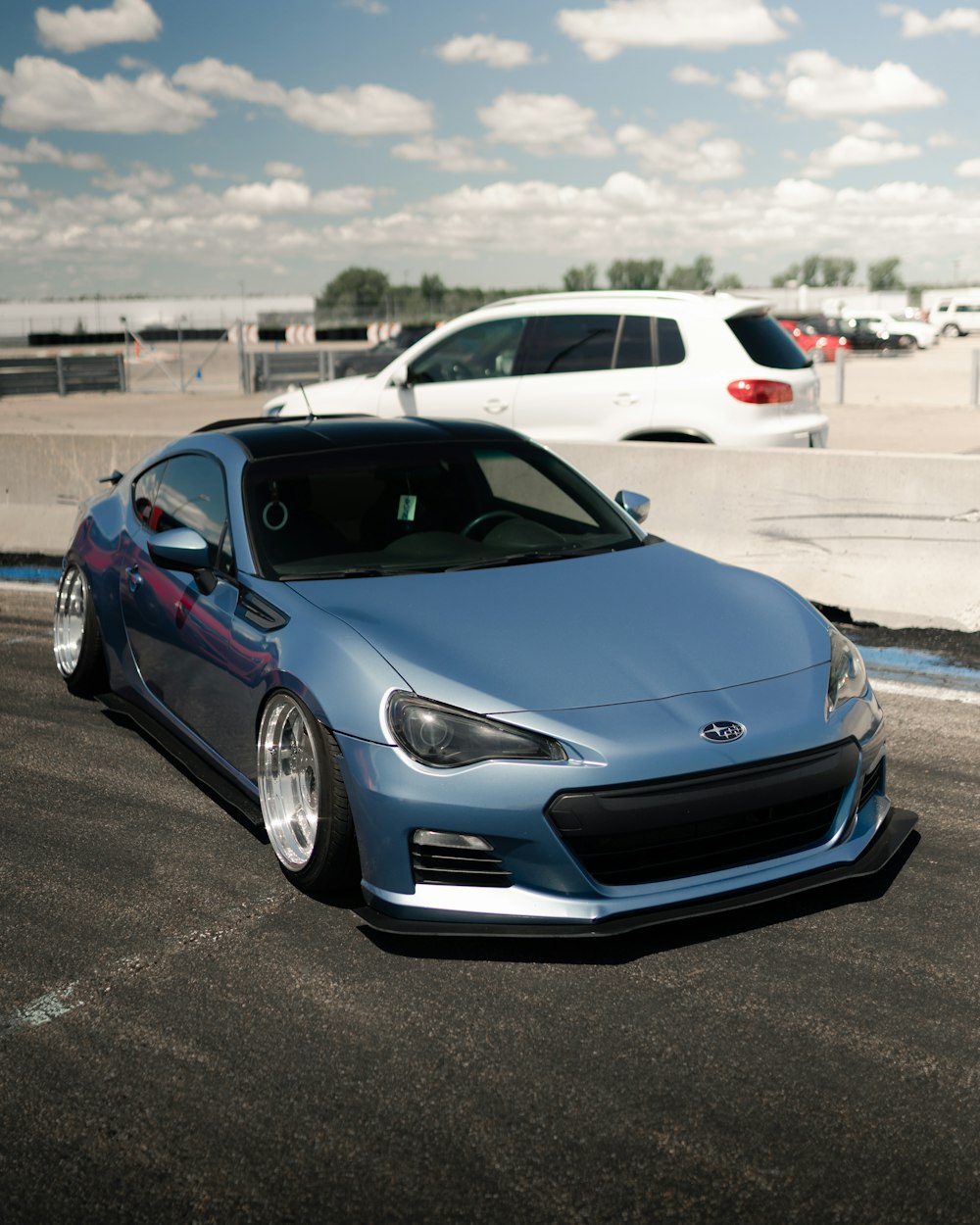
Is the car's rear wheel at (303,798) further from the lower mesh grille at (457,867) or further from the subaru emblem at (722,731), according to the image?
the subaru emblem at (722,731)

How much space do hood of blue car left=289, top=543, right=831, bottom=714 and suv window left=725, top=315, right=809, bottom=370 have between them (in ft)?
17.3

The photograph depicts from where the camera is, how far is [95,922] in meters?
4.29

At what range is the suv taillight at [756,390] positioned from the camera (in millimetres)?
9898

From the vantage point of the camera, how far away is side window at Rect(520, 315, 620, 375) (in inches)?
416

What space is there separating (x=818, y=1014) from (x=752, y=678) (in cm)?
99

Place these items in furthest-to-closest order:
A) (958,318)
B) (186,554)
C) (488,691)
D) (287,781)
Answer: (958,318), (186,554), (287,781), (488,691)

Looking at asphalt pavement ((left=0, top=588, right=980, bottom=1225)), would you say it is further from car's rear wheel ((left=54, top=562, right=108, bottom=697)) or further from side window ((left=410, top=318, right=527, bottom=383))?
side window ((left=410, top=318, right=527, bottom=383))

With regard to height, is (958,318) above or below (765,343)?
above

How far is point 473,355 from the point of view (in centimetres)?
1116

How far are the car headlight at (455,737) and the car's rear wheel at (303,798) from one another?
0.81 feet

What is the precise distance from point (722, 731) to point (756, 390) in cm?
639

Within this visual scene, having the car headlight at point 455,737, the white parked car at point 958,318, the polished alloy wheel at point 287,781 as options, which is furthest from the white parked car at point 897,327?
the car headlight at point 455,737

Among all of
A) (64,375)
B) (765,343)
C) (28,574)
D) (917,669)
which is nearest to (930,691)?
(917,669)

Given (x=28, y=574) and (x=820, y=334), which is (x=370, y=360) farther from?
(x=820, y=334)
